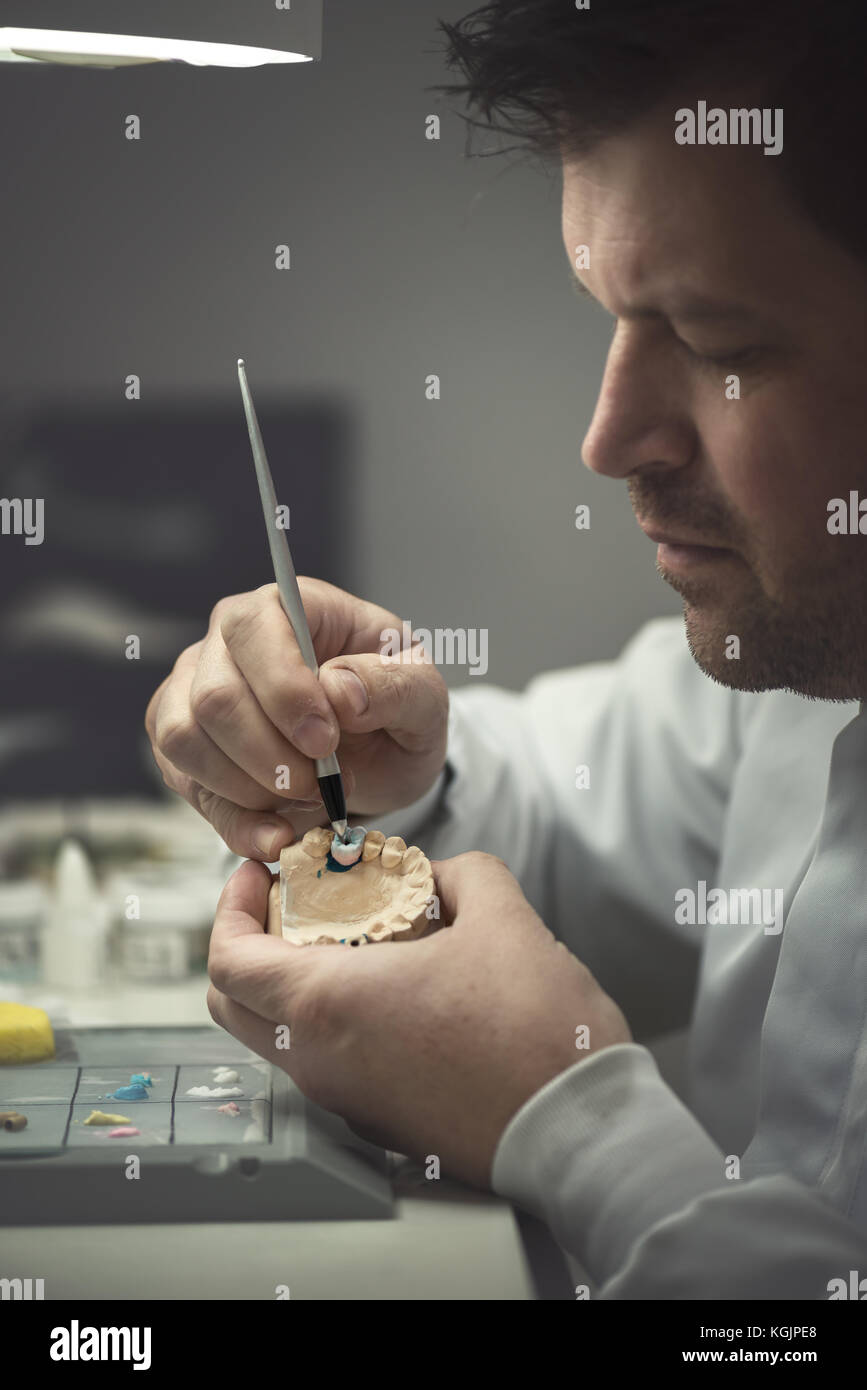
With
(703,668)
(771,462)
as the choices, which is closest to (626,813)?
(703,668)

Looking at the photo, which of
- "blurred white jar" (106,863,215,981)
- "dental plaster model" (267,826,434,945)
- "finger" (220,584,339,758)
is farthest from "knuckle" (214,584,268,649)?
"blurred white jar" (106,863,215,981)

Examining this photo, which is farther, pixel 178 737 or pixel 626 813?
pixel 626 813

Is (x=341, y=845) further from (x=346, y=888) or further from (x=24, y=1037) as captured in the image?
(x=24, y=1037)

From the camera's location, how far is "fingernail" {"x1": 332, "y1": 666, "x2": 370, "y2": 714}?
528mm

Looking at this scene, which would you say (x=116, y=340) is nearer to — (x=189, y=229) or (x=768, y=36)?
(x=189, y=229)

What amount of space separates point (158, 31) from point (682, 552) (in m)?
0.32

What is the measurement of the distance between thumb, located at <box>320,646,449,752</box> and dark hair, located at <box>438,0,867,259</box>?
25 cm

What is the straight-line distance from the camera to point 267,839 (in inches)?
20.4

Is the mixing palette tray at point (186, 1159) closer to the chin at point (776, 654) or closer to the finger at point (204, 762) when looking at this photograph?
the finger at point (204, 762)

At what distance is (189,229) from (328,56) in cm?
10

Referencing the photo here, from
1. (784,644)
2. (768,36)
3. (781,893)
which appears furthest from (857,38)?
(781,893)

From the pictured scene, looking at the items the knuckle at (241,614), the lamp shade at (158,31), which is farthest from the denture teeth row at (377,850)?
the lamp shade at (158,31)

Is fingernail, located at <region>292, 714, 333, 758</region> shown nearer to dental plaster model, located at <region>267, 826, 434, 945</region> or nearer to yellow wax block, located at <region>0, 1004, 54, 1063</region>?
dental plaster model, located at <region>267, 826, 434, 945</region>

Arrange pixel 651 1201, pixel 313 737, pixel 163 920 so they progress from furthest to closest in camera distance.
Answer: pixel 163 920 → pixel 313 737 → pixel 651 1201
